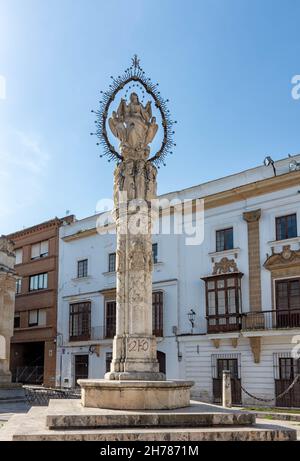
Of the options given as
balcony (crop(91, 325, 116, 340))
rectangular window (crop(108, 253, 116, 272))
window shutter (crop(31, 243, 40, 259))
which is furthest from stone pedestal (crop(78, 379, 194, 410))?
window shutter (crop(31, 243, 40, 259))

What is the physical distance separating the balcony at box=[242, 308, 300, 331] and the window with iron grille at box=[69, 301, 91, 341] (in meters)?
9.61

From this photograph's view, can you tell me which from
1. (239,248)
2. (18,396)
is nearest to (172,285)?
(239,248)

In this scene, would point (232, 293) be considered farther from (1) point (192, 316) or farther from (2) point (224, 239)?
(2) point (224, 239)

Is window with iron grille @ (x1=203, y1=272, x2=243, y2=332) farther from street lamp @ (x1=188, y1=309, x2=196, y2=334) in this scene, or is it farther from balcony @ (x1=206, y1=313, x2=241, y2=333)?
street lamp @ (x1=188, y1=309, x2=196, y2=334)

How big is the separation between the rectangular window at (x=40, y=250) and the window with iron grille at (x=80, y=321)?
4547 millimetres

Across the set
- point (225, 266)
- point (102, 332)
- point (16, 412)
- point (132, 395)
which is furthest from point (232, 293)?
point (132, 395)

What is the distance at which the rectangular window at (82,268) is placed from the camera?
101 feet

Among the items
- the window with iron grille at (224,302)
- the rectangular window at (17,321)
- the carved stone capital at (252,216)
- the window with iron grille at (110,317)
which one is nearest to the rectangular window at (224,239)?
the carved stone capital at (252,216)

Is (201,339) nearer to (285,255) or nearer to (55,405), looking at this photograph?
(285,255)

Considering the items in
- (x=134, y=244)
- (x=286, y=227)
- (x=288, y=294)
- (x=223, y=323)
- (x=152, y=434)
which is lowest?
(x=152, y=434)

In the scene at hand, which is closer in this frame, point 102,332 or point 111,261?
point 102,332

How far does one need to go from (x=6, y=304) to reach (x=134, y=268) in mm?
15515

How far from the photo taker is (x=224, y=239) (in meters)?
24.6
